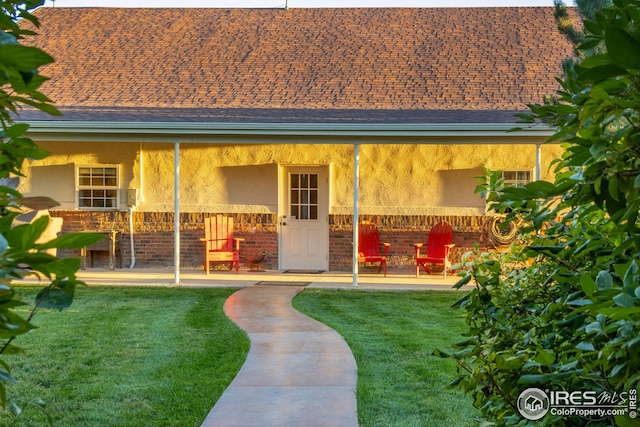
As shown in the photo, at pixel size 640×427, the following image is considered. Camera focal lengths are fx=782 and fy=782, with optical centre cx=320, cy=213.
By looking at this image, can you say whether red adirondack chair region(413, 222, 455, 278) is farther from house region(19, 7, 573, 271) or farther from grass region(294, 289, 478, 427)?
grass region(294, 289, 478, 427)

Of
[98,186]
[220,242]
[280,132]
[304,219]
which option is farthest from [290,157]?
[98,186]

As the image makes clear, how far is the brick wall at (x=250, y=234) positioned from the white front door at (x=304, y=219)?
18 centimetres

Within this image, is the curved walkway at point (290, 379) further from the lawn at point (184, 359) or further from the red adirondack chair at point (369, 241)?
the red adirondack chair at point (369, 241)

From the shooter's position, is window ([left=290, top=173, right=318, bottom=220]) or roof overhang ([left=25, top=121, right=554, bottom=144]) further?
window ([left=290, top=173, right=318, bottom=220])

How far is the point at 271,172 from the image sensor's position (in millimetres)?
15500

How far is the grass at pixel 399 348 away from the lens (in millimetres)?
5422

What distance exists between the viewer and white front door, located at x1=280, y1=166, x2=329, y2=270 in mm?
15500

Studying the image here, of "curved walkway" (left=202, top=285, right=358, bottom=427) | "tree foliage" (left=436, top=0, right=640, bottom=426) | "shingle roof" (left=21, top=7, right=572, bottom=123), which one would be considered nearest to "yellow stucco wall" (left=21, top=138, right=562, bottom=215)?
"shingle roof" (left=21, top=7, right=572, bottom=123)

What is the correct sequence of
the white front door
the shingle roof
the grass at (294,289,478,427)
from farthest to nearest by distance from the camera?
the white front door, the shingle roof, the grass at (294,289,478,427)

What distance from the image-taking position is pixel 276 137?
13.3 m

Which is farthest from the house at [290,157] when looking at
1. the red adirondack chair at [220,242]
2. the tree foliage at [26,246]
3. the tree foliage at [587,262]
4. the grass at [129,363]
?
the tree foliage at [26,246]

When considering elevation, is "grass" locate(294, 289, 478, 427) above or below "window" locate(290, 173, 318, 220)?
below

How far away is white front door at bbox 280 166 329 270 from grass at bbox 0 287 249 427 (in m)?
4.65

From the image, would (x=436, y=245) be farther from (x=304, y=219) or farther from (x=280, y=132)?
(x=280, y=132)
